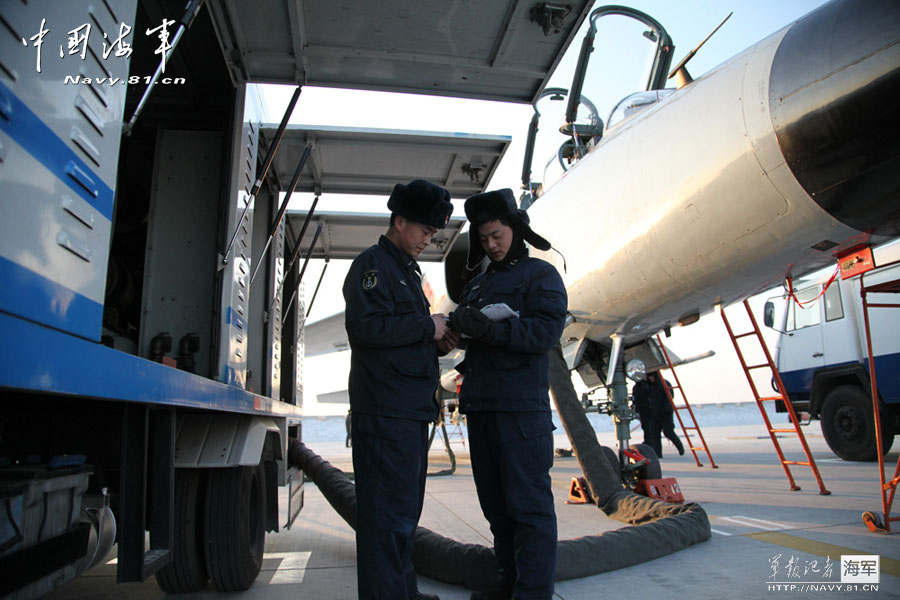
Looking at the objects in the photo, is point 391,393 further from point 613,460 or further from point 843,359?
point 843,359

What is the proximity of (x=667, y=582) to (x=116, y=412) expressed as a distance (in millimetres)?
2471

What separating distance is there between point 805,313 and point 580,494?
5.68m

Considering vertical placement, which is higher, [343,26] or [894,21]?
[343,26]

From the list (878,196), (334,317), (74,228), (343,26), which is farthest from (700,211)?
(334,317)

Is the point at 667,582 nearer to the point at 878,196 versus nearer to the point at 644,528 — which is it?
the point at 644,528

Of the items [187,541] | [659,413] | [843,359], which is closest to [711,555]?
[187,541]

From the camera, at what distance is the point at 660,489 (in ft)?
13.9

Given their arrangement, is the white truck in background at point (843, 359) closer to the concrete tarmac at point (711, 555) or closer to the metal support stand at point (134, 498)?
the concrete tarmac at point (711, 555)

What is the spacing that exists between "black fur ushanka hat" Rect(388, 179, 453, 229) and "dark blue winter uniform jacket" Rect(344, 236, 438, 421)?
0.21 m

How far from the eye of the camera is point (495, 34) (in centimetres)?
266

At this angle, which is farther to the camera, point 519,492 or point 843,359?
point 843,359

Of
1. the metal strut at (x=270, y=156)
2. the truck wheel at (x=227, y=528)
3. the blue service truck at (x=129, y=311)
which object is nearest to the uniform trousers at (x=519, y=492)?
the blue service truck at (x=129, y=311)

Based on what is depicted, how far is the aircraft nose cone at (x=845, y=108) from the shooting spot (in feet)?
7.35

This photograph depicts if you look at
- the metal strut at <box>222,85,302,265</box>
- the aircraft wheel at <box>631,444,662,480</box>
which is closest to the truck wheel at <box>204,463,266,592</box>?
the metal strut at <box>222,85,302,265</box>
